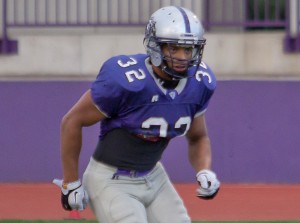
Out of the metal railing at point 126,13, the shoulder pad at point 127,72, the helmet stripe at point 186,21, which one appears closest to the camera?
the shoulder pad at point 127,72

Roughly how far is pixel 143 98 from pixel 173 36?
0.35 m

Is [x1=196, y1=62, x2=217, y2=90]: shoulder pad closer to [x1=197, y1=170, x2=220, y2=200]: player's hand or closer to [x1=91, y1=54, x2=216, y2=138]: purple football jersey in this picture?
[x1=91, y1=54, x2=216, y2=138]: purple football jersey

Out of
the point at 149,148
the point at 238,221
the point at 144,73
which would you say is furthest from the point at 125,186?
the point at 238,221

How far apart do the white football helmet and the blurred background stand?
4.91 meters

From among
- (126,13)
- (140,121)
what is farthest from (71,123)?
(126,13)

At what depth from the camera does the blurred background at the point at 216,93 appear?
10.1m

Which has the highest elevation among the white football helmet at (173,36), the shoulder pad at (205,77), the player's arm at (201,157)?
the white football helmet at (173,36)

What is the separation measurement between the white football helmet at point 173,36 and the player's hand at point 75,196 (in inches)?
29.4

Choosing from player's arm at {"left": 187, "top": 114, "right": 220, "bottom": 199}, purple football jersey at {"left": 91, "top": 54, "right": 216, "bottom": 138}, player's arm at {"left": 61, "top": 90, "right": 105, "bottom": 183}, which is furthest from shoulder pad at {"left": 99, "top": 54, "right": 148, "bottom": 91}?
player's arm at {"left": 187, "top": 114, "right": 220, "bottom": 199}

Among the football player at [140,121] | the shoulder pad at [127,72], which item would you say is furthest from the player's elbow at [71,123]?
the shoulder pad at [127,72]

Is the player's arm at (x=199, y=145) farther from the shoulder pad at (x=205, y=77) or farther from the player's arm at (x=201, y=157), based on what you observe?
the shoulder pad at (x=205, y=77)

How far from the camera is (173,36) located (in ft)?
16.7

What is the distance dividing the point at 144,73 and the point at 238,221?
11.0 ft

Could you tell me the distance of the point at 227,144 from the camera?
33.3 feet
